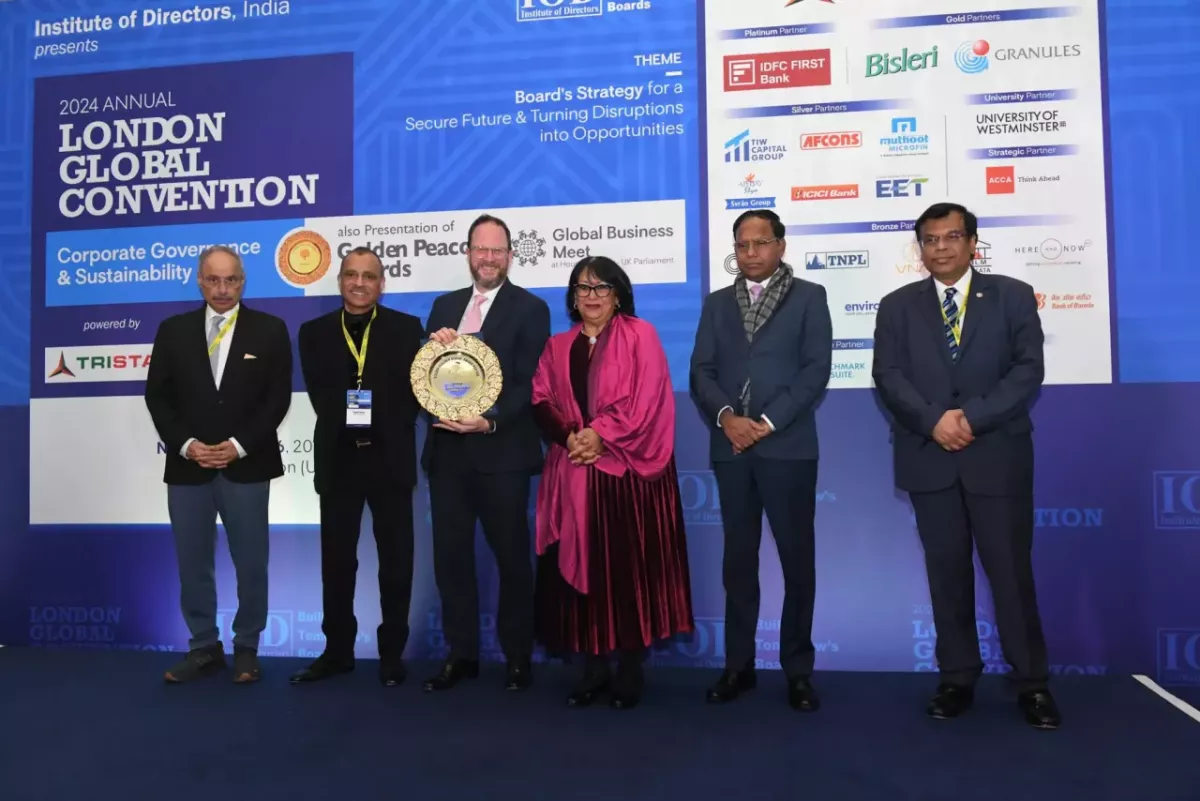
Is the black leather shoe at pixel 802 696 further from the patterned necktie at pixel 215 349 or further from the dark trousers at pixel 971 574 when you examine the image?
the patterned necktie at pixel 215 349

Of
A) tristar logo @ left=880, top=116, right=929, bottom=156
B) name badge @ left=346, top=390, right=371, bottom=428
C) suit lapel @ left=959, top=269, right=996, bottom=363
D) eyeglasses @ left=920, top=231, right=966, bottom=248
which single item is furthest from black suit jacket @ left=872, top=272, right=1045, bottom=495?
name badge @ left=346, top=390, right=371, bottom=428

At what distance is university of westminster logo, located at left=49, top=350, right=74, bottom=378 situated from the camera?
4.39m

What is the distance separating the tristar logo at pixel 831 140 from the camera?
378cm

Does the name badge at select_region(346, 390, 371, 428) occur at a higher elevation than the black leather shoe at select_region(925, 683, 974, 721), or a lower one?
higher

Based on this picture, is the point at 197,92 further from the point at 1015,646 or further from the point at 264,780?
the point at 1015,646

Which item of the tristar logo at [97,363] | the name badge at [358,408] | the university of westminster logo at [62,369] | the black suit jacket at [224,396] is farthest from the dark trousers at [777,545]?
the university of westminster logo at [62,369]

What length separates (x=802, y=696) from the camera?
10.1ft

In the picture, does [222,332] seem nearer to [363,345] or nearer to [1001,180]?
[363,345]

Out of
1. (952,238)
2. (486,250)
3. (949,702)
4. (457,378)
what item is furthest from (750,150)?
(949,702)

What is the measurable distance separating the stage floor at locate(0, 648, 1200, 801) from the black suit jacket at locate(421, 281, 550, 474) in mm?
906

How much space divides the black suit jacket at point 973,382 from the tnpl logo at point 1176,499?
1.03 m

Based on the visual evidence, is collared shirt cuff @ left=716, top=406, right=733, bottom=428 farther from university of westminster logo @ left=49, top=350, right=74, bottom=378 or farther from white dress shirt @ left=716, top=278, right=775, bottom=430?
university of westminster logo @ left=49, top=350, right=74, bottom=378

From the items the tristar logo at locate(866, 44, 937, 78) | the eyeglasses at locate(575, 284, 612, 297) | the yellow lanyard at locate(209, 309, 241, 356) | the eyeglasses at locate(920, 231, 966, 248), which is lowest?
the yellow lanyard at locate(209, 309, 241, 356)

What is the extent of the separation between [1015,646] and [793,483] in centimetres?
91
